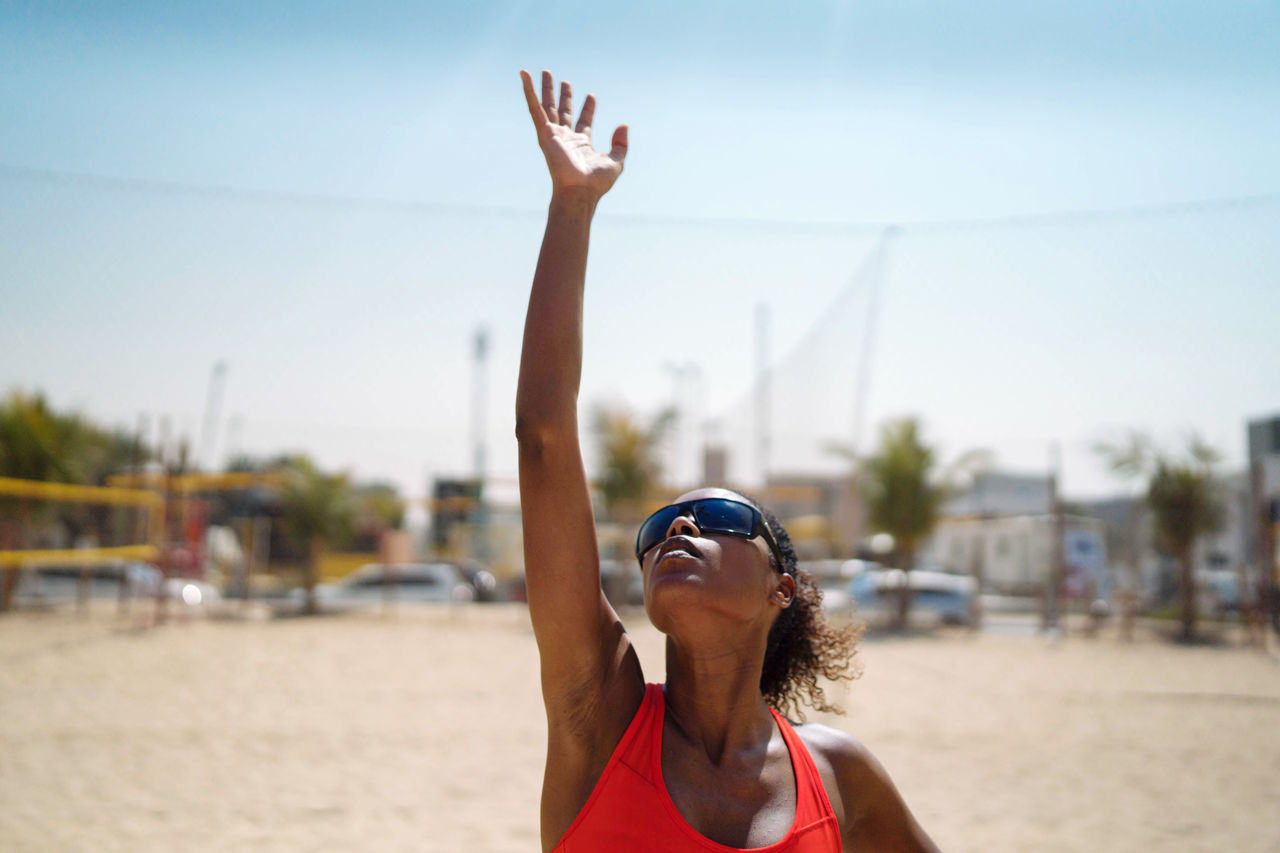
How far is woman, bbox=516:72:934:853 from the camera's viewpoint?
159 centimetres

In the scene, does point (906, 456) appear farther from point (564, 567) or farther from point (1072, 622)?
point (564, 567)

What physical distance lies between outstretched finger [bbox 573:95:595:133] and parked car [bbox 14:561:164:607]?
19149mm

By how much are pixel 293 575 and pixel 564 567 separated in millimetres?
26985

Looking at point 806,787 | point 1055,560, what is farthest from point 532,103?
point 1055,560

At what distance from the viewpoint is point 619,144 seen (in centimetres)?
199

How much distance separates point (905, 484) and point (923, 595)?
2353 millimetres

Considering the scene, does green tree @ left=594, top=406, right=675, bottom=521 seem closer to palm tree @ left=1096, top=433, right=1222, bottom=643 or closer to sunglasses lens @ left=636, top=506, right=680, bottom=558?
palm tree @ left=1096, top=433, right=1222, bottom=643

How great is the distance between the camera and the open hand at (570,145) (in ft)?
5.89

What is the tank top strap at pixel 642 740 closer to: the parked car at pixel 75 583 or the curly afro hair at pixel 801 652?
the curly afro hair at pixel 801 652

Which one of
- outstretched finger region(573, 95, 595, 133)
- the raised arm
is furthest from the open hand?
the raised arm

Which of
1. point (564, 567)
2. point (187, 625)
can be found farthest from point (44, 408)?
point (564, 567)

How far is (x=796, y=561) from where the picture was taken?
6.81 feet

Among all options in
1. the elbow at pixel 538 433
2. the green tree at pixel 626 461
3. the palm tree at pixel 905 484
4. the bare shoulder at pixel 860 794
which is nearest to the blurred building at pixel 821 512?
the palm tree at pixel 905 484

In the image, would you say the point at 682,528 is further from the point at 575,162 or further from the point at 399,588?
the point at 399,588
